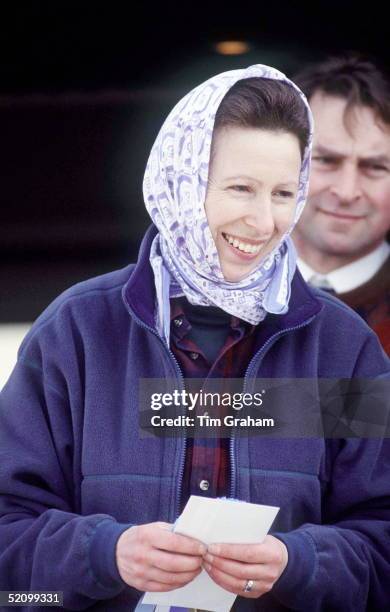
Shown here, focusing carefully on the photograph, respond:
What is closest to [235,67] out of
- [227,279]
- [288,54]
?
[288,54]

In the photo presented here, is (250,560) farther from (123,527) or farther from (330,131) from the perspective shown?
(330,131)

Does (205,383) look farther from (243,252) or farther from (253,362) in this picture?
(243,252)

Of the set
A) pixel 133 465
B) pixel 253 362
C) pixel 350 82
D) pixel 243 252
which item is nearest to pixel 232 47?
pixel 350 82

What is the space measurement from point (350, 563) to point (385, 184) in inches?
33.4

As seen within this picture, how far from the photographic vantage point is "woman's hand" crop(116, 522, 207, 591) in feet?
5.82

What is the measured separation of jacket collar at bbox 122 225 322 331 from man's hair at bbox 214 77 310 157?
0.30 m

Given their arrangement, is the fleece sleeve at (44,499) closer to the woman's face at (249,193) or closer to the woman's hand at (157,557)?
the woman's hand at (157,557)

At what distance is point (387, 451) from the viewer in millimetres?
2025

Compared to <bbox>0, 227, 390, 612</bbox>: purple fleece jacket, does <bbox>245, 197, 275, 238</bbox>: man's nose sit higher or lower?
higher

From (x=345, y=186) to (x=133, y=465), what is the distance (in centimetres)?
81

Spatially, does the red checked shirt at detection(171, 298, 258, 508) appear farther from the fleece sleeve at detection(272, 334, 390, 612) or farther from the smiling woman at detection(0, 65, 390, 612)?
the fleece sleeve at detection(272, 334, 390, 612)

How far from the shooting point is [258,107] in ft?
6.28

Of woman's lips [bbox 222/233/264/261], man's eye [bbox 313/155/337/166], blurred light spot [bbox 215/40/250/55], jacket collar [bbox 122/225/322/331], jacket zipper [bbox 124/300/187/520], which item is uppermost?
blurred light spot [bbox 215/40/250/55]

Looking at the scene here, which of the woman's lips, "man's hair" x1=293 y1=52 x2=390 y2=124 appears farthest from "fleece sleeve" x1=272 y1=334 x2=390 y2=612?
"man's hair" x1=293 y1=52 x2=390 y2=124
